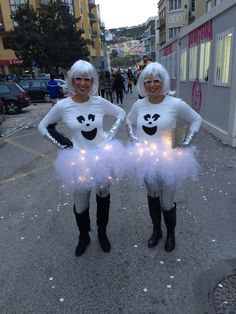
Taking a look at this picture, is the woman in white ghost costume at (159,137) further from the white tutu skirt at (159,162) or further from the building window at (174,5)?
the building window at (174,5)

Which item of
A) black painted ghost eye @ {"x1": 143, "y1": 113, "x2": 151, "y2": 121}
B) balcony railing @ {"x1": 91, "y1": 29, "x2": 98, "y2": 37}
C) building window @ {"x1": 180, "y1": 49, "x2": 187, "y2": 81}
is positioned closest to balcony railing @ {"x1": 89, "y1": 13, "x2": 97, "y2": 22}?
balcony railing @ {"x1": 91, "y1": 29, "x2": 98, "y2": 37}

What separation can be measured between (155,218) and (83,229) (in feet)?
2.77

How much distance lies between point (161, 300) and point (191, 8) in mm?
42830

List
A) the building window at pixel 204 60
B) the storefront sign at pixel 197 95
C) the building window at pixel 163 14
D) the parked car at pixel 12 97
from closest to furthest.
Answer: the building window at pixel 204 60, the storefront sign at pixel 197 95, the parked car at pixel 12 97, the building window at pixel 163 14

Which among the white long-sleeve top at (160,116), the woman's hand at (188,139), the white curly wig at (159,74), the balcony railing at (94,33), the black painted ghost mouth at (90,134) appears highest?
the balcony railing at (94,33)

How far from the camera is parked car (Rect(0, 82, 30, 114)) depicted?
51.9 ft

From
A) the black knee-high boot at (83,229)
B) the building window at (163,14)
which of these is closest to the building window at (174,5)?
the building window at (163,14)

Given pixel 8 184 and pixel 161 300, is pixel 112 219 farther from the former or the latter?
pixel 8 184

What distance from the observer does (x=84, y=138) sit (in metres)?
3.10

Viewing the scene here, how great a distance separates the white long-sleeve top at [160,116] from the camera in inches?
118

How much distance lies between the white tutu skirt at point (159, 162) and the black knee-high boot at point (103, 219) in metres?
0.50

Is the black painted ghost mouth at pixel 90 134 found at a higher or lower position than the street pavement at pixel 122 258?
higher

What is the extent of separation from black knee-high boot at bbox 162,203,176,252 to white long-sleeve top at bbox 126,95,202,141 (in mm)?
858

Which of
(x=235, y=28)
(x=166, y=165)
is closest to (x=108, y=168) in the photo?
(x=166, y=165)
